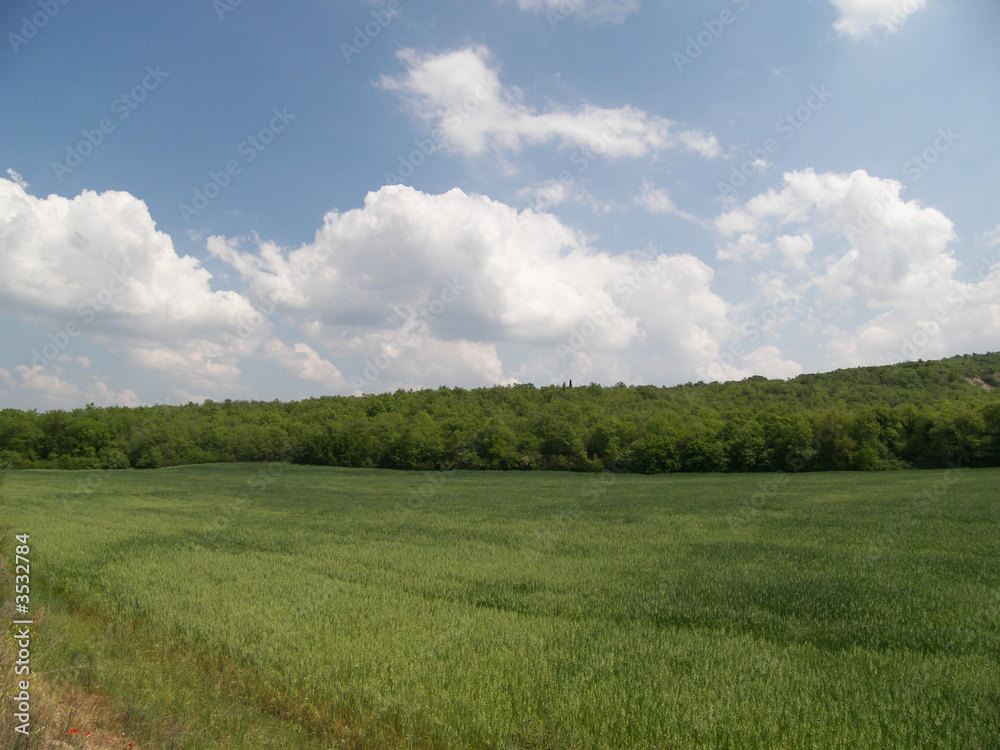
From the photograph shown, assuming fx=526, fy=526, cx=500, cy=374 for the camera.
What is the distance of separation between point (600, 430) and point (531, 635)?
82916mm

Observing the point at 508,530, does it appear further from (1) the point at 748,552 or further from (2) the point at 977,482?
(2) the point at 977,482

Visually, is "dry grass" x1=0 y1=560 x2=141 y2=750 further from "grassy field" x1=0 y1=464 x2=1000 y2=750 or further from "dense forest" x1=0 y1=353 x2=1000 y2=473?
"dense forest" x1=0 y1=353 x2=1000 y2=473

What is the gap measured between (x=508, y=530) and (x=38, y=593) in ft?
59.4

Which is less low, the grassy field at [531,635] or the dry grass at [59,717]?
the dry grass at [59,717]

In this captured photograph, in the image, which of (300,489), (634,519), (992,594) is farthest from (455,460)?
(992,594)

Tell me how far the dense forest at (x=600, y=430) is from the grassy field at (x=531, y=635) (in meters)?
56.1

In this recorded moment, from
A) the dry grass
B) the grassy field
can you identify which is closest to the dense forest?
the grassy field

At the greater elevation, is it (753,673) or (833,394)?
(833,394)

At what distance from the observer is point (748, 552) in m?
19.7

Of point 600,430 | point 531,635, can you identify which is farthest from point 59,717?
point 600,430

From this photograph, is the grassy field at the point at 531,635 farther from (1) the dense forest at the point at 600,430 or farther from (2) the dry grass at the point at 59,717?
(1) the dense forest at the point at 600,430

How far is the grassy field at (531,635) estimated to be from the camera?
23.4 feet

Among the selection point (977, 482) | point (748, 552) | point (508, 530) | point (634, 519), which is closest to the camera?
point (748, 552)

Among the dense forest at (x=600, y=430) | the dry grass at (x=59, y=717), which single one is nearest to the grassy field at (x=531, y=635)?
the dry grass at (x=59, y=717)
